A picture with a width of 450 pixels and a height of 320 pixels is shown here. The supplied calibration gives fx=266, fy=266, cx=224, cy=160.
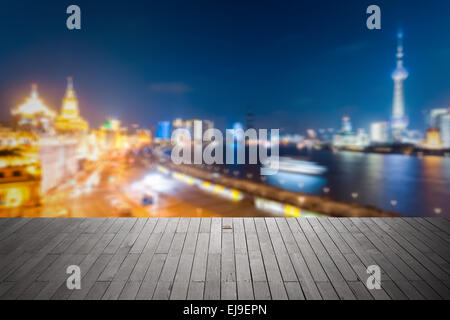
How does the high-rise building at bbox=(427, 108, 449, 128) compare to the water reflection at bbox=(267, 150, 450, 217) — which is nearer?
the high-rise building at bbox=(427, 108, 449, 128)

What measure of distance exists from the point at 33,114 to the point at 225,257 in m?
8.12

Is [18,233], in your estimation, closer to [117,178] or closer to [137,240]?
[137,240]

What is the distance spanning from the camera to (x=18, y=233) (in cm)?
252

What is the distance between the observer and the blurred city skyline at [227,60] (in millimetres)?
5867

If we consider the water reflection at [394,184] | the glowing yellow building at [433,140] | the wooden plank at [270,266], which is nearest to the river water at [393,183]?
the water reflection at [394,184]

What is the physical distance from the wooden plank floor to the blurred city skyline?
3.61m

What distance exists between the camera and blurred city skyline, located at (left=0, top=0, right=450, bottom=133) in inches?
231

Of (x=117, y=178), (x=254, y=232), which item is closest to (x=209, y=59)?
(x=254, y=232)

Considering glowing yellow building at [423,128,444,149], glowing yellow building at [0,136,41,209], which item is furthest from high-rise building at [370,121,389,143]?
glowing yellow building at [0,136,41,209]

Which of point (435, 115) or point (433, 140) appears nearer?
point (435, 115)

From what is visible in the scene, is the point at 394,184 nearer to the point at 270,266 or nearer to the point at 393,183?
the point at 393,183

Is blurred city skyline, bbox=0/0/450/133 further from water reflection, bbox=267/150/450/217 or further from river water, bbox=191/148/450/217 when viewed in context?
water reflection, bbox=267/150/450/217

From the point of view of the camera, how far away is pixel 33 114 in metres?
7.63

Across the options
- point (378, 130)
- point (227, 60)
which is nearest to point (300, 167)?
point (378, 130)
